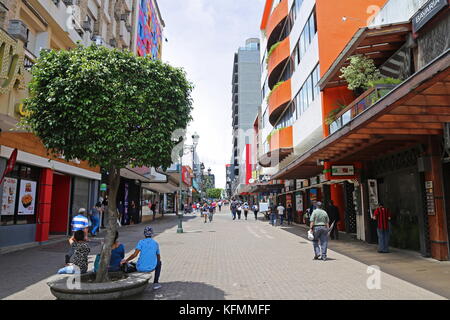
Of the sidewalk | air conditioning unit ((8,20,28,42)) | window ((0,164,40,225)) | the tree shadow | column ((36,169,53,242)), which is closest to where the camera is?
the tree shadow

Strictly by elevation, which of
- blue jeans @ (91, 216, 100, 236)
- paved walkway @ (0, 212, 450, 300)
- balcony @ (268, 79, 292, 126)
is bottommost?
paved walkway @ (0, 212, 450, 300)

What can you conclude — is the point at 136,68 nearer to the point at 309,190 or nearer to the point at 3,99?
the point at 3,99

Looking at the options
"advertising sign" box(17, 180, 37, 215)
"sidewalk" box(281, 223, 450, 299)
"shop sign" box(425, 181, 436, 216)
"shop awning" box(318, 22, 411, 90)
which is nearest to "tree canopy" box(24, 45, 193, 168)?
"sidewalk" box(281, 223, 450, 299)

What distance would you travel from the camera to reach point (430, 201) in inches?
409

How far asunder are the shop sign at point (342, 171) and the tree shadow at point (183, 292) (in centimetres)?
930

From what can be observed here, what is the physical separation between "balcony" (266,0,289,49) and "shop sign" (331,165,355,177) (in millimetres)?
16201

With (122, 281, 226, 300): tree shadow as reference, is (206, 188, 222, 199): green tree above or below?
above

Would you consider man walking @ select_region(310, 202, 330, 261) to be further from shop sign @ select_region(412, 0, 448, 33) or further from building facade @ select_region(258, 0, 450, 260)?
shop sign @ select_region(412, 0, 448, 33)

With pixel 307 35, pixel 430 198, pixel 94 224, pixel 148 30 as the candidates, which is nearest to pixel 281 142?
pixel 307 35

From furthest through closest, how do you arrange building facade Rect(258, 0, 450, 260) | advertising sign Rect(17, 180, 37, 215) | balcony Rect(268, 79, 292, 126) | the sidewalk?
balcony Rect(268, 79, 292, 126) → advertising sign Rect(17, 180, 37, 215) → building facade Rect(258, 0, 450, 260) → the sidewalk

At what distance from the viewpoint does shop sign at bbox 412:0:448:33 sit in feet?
33.0

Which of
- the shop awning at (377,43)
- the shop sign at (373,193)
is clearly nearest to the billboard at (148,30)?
the shop awning at (377,43)

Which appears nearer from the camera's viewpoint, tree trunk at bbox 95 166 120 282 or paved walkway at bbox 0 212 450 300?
tree trunk at bbox 95 166 120 282

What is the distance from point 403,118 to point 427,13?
15.4ft
